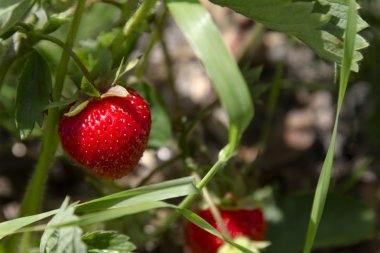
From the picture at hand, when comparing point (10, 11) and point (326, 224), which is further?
point (326, 224)

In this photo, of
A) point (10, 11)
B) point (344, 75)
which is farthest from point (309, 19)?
point (10, 11)

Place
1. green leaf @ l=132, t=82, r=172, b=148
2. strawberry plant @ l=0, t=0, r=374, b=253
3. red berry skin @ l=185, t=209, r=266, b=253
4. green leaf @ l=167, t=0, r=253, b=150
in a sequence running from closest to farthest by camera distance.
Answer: green leaf @ l=167, t=0, r=253, b=150 → strawberry plant @ l=0, t=0, r=374, b=253 → red berry skin @ l=185, t=209, r=266, b=253 → green leaf @ l=132, t=82, r=172, b=148

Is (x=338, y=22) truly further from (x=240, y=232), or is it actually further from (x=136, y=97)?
(x=240, y=232)

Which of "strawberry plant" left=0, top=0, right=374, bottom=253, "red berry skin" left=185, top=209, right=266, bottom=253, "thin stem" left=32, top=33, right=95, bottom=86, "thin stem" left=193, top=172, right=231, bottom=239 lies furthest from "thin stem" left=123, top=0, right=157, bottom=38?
"red berry skin" left=185, top=209, right=266, bottom=253

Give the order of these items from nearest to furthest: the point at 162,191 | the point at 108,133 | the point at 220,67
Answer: the point at 220,67
the point at 162,191
the point at 108,133

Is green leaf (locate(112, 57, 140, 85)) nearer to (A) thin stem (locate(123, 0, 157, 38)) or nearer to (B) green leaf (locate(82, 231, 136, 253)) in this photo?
(A) thin stem (locate(123, 0, 157, 38))

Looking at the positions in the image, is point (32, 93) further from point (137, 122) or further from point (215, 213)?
point (215, 213)

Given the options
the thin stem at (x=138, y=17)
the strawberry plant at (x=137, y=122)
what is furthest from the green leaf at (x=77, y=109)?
the thin stem at (x=138, y=17)

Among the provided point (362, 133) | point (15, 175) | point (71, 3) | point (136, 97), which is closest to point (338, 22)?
point (136, 97)
